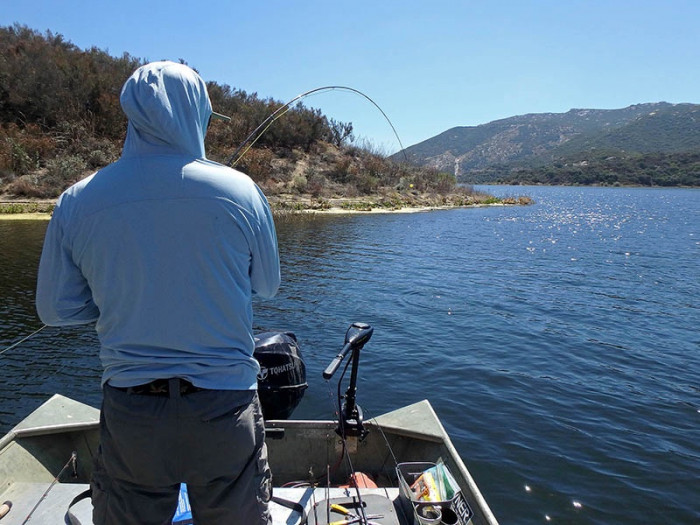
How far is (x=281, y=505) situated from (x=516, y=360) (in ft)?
20.8

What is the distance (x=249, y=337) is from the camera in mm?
2035

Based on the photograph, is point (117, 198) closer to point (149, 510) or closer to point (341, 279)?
point (149, 510)

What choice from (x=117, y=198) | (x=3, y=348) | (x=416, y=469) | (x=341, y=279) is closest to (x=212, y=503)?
(x=117, y=198)

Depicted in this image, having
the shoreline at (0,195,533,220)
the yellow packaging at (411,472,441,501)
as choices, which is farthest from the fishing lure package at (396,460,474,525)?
the shoreline at (0,195,533,220)

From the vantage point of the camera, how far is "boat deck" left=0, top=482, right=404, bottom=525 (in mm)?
3449

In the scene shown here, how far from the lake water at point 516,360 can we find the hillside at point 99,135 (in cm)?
944

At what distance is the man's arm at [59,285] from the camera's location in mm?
1931

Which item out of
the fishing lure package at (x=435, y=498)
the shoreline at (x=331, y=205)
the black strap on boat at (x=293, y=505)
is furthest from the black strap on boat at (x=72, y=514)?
the shoreline at (x=331, y=205)

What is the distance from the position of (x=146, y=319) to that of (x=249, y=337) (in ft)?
1.35

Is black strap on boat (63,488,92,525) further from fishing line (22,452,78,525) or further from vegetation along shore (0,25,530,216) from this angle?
vegetation along shore (0,25,530,216)

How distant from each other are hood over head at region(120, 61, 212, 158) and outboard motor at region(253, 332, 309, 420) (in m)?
2.83

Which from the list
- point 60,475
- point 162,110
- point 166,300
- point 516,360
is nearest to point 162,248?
point 166,300

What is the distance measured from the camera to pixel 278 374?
4559 mm

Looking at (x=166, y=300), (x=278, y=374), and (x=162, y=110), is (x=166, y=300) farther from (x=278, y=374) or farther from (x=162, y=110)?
(x=278, y=374)
